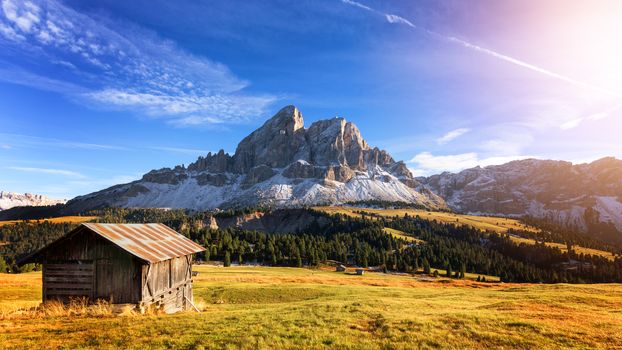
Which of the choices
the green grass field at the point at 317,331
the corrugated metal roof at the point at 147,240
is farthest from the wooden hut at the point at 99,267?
the green grass field at the point at 317,331

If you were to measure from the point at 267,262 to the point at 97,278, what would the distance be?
10149 centimetres

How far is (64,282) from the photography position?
24688 mm

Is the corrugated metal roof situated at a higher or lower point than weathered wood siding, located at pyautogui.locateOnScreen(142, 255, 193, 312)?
higher

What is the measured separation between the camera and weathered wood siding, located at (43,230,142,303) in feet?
79.4

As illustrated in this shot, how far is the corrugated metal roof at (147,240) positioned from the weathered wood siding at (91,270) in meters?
0.65

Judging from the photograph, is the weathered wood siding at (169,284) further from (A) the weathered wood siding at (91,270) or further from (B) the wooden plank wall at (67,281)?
(B) the wooden plank wall at (67,281)

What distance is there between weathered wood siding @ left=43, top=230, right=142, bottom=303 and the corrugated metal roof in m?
0.65

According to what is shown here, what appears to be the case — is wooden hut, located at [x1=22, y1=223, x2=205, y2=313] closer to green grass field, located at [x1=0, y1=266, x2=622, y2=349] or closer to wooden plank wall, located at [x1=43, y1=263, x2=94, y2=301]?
wooden plank wall, located at [x1=43, y1=263, x2=94, y2=301]

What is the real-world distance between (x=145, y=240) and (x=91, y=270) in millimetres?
4166

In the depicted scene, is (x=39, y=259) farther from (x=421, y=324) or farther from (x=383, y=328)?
(x=421, y=324)

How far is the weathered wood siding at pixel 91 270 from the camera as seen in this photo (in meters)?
24.2

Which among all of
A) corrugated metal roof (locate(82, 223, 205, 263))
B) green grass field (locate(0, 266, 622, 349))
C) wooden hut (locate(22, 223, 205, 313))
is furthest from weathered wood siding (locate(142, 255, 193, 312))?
green grass field (locate(0, 266, 622, 349))

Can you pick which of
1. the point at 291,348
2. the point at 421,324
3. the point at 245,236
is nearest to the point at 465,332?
the point at 421,324

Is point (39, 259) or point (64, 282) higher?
point (39, 259)
